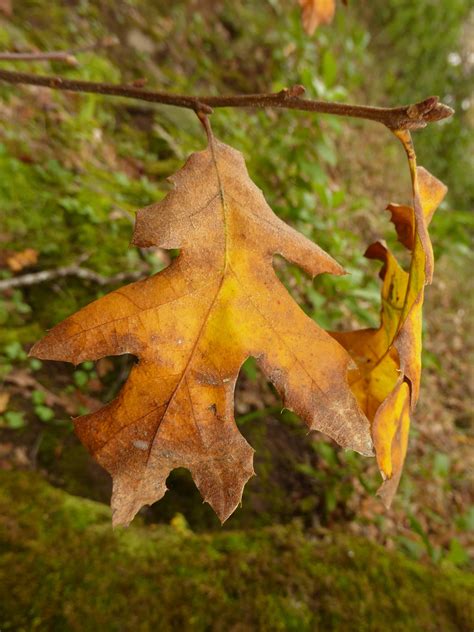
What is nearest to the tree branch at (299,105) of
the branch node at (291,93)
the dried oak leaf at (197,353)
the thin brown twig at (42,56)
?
the branch node at (291,93)

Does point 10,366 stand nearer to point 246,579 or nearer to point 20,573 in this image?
point 20,573

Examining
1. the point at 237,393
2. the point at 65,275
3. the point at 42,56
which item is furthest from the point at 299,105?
the point at 237,393

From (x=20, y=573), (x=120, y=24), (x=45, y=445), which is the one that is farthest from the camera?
(x=120, y=24)

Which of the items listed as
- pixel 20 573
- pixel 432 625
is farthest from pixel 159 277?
pixel 432 625

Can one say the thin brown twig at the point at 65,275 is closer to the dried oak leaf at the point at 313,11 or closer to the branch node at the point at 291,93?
the dried oak leaf at the point at 313,11

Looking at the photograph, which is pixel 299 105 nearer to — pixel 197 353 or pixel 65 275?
pixel 197 353

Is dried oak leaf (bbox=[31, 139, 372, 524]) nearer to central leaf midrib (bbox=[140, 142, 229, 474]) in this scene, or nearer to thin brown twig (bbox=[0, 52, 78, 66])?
central leaf midrib (bbox=[140, 142, 229, 474])

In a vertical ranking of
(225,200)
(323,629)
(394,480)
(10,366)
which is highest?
(225,200)
